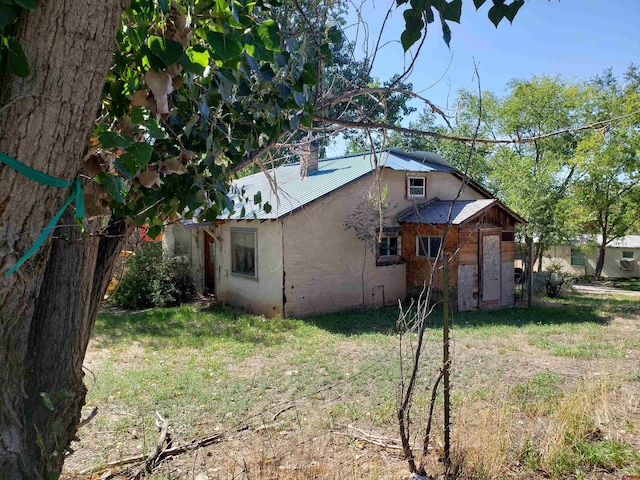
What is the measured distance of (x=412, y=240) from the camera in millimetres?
13906

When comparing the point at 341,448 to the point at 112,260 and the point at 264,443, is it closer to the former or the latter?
the point at 264,443

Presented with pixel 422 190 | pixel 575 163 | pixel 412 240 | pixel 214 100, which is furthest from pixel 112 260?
pixel 575 163

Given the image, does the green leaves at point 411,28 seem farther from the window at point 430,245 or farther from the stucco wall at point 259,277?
the window at point 430,245

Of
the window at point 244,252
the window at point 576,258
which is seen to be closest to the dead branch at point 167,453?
the window at point 244,252

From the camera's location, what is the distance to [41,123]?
163cm

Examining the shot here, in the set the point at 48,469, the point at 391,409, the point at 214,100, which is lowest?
the point at 391,409

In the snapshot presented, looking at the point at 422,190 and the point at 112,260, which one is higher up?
the point at 422,190

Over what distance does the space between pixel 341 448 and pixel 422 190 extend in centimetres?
1114

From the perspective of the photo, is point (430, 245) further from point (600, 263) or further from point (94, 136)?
point (600, 263)

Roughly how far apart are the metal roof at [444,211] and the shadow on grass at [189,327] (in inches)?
177

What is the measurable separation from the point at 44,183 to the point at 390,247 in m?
12.7

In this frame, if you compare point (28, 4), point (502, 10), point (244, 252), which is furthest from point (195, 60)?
point (244, 252)

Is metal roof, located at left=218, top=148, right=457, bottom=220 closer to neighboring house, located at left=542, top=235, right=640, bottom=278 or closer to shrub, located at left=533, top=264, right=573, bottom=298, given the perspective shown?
shrub, located at left=533, top=264, right=573, bottom=298

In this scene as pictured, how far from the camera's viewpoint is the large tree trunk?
1.60 metres
